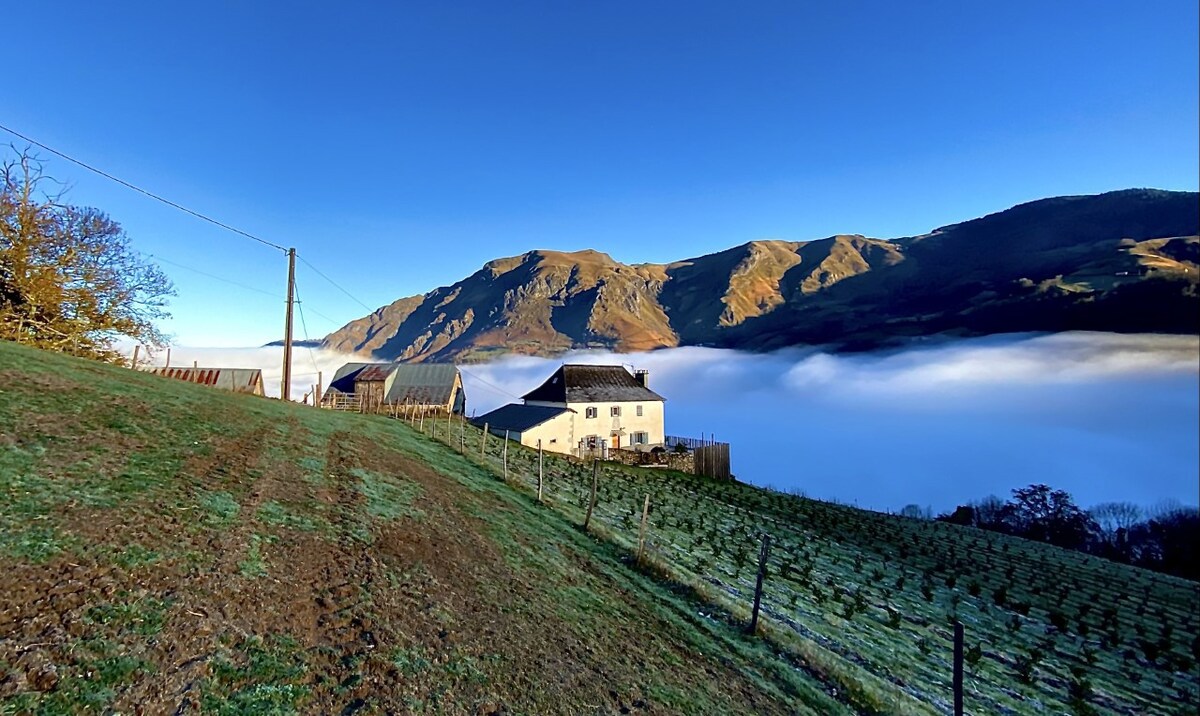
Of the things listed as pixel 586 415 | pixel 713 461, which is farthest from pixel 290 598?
pixel 713 461

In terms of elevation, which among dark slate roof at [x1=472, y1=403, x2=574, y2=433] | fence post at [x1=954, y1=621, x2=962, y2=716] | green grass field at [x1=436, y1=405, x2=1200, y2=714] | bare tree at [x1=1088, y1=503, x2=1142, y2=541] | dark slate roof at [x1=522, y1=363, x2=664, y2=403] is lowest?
bare tree at [x1=1088, y1=503, x2=1142, y2=541]

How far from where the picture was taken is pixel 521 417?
56531mm

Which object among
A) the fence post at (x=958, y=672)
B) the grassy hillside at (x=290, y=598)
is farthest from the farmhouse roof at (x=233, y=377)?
the fence post at (x=958, y=672)

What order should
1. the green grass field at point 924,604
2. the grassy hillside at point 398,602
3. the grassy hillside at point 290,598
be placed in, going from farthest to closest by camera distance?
the green grass field at point 924,604
the grassy hillside at point 398,602
the grassy hillside at point 290,598

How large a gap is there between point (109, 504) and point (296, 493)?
3647 mm

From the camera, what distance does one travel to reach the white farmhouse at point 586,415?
54469 millimetres

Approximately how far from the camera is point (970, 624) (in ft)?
59.0

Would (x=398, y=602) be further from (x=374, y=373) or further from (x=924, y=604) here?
(x=374, y=373)

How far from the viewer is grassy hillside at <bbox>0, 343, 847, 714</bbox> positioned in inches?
222

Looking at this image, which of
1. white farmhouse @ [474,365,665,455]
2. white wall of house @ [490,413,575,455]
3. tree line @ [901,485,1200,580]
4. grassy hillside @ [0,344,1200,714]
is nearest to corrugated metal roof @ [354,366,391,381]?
white farmhouse @ [474,365,665,455]

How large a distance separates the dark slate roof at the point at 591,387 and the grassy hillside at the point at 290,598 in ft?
144

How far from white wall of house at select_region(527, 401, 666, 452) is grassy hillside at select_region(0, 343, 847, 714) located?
1637 inches

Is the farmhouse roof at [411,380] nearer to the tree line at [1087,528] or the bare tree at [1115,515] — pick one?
the tree line at [1087,528]

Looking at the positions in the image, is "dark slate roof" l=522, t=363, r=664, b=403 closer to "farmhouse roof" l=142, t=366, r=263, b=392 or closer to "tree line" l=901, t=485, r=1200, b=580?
"farmhouse roof" l=142, t=366, r=263, b=392
